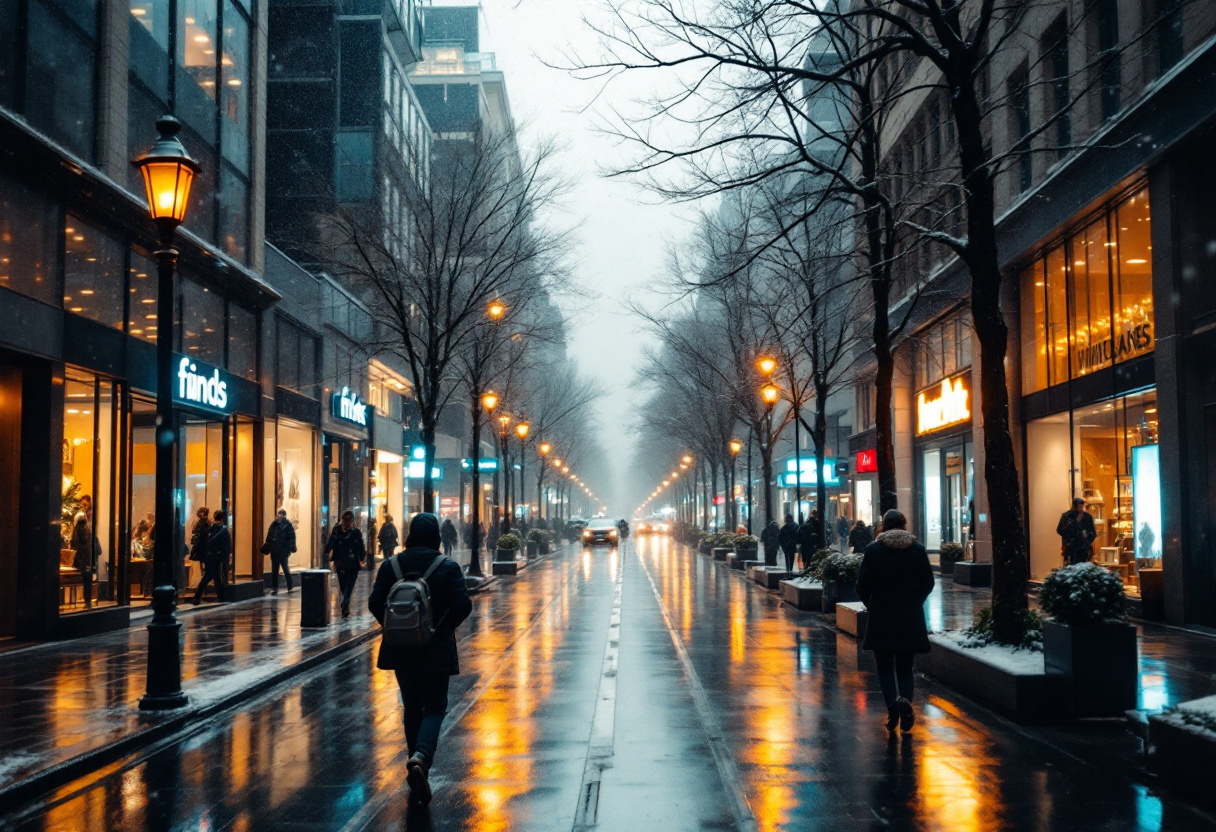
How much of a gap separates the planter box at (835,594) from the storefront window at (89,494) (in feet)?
41.6

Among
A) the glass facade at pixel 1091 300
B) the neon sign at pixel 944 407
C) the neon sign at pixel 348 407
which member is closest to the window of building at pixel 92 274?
the neon sign at pixel 348 407

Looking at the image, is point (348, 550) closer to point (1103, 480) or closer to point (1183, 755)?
point (1103, 480)

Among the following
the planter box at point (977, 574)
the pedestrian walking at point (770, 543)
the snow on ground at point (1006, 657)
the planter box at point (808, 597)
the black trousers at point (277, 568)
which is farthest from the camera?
the pedestrian walking at point (770, 543)

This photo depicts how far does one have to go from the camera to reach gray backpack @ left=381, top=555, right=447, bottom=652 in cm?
770

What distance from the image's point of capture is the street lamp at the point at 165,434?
1137cm

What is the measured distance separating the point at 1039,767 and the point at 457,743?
15.2 ft

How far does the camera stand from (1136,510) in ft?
69.1

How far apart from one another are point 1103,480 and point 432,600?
19.2 metres

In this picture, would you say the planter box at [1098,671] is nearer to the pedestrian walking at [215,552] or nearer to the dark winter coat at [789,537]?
the pedestrian walking at [215,552]

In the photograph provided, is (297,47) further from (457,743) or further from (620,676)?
(457,743)

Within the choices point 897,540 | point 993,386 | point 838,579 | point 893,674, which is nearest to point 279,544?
point 838,579

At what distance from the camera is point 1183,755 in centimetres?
775

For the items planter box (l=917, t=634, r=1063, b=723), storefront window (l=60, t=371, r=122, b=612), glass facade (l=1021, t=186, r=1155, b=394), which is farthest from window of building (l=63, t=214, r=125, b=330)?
glass facade (l=1021, t=186, r=1155, b=394)

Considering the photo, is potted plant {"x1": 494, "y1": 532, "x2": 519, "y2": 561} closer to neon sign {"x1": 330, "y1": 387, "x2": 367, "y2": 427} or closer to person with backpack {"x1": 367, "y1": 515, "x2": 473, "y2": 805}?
neon sign {"x1": 330, "y1": 387, "x2": 367, "y2": 427}
